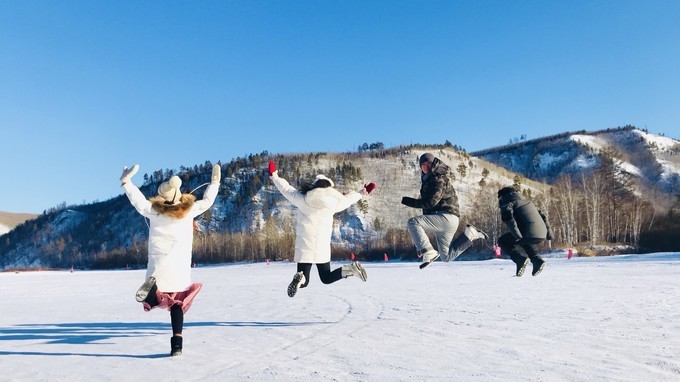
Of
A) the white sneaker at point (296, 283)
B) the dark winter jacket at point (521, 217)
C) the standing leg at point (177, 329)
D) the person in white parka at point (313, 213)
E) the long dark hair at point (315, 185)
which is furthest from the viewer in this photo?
the dark winter jacket at point (521, 217)

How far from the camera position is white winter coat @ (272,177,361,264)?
27.1 ft

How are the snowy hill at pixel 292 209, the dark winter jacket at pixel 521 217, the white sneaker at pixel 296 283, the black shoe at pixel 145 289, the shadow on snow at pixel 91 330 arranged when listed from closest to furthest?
the black shoe at pixel 145 289 → the white sneaker at pixel 296 283 → the dark winter jacket at pixel 521 217 → the shadow on snow at pixel 91 330 → the snowy hill at pixel 292 209

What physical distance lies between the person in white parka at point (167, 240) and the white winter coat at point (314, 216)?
4.54 ft

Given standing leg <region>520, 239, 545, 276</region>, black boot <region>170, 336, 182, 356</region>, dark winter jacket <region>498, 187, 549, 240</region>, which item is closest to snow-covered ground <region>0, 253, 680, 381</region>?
black boot <region>170, 336, 182, 356</region>

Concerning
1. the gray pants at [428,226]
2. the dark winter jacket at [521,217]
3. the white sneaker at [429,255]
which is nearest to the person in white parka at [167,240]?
the gray pants at [428,226]

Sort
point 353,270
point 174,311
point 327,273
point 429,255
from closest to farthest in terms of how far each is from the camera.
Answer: point 174,311
point 429,255
point 327,273
point 353,270

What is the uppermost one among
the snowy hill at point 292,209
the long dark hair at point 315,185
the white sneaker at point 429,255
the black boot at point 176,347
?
the snowy hill at point 292,209

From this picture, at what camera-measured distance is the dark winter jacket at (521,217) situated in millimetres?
8539

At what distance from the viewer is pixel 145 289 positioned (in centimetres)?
731

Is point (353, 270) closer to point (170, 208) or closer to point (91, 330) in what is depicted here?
point (170, 208)

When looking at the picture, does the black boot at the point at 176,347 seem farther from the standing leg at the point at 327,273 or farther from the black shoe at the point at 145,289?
the standing leg at the point at 327,273

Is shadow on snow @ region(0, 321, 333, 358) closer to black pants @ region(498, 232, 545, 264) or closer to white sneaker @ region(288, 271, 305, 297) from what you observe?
white sneaker @ region(288, 271, 305, 297)

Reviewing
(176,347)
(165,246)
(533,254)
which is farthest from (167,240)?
(533,254)

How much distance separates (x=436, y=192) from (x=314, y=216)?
194 centimetres
